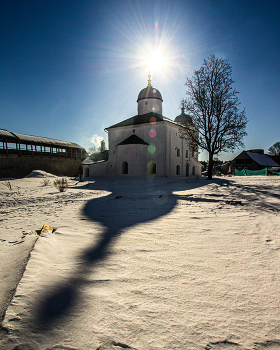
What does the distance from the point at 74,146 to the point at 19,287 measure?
38094 mm

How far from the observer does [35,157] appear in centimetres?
2964

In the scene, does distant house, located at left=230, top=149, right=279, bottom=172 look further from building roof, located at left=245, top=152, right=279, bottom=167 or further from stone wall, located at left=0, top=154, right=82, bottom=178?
stone wall, located at left=0, top=154, right=82, bottom=178

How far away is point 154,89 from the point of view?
27.1m

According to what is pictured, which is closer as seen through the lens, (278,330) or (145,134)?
(278,330)

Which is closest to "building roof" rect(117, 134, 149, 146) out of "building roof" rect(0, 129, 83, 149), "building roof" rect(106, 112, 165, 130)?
"building roof" rect(106, 112, 165, 130)

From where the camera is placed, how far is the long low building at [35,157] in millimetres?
26422

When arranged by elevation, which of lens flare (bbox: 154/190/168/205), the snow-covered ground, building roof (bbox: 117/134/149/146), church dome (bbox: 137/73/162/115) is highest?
church dome (bbox: 137/73/162/115)

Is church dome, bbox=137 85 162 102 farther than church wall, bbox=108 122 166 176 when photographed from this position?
Yes

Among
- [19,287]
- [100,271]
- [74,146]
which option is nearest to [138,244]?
[100,271]

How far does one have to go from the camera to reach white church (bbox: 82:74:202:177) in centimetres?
Answer: 2150

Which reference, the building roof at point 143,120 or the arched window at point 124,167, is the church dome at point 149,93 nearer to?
the building roof at point 143,120

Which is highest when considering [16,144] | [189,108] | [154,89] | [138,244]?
[154,89]

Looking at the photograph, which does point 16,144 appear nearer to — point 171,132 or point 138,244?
point 171,132

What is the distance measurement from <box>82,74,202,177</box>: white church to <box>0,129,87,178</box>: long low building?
9583 millimetres
